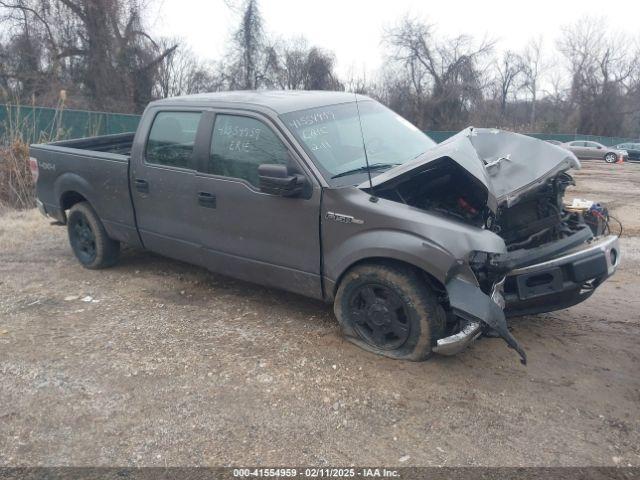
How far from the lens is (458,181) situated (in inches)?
159

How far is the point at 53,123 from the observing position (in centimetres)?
1310

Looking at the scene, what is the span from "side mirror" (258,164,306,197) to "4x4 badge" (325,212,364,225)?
29 centimetres

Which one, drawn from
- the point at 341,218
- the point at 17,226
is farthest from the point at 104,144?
the point at 341,218

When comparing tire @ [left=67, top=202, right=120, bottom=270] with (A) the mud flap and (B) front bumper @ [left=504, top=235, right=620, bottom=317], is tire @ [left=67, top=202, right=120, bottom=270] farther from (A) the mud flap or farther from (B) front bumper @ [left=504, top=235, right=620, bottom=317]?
(B) front bumper @ [left=504, top=235, right=620, bottom=317]

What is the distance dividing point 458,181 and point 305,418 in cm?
190

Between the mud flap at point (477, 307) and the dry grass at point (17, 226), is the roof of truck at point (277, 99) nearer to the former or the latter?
the mud flap at point (477, 307)

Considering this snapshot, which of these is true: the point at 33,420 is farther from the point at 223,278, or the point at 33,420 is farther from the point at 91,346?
the point at 223,278

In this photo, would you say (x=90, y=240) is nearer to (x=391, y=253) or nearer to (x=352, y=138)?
(x=352, y=138)

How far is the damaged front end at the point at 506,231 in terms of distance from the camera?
3.69 m

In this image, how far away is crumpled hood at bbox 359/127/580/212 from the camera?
3.82 m

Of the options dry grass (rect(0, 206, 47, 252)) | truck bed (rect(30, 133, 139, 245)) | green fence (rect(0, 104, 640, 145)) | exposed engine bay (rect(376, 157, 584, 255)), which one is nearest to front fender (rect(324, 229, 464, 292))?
exposed engine bay (rect(376, 157, 584, 255))

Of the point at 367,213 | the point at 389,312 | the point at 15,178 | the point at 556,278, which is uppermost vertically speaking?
the point at 367,213

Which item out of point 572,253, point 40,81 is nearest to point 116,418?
point 572,253

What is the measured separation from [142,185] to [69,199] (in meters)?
1.52
